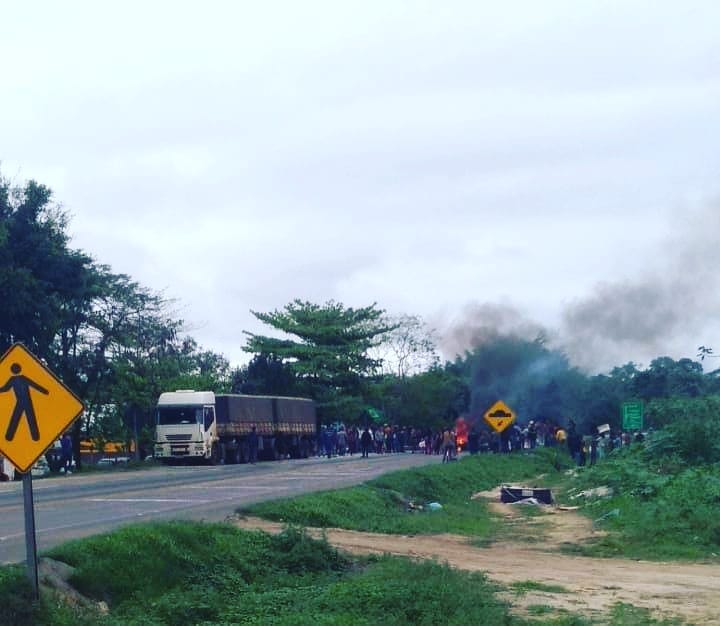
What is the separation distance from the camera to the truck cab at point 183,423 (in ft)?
170

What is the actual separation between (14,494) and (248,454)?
2811 centimetres

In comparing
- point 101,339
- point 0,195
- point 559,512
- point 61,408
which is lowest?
point 559,512

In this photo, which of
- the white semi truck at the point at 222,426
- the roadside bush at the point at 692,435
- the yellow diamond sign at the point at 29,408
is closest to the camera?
the yellow diamond sign at the point at 29,408

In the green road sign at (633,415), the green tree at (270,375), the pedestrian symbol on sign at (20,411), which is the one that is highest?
the green tree at (270,375)

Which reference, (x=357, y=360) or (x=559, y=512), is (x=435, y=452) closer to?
(x=357, y=360)

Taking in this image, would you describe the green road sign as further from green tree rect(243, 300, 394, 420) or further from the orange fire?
green tree rect(243, 300, 394, 420)

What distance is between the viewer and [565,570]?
54.7 feet

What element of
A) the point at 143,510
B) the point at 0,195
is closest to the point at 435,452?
the point at 0,195

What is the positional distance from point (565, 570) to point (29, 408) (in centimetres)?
868

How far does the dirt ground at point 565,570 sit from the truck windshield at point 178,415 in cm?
2874

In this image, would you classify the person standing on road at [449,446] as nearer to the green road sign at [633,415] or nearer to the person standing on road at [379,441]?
the green road sign at [633,415]

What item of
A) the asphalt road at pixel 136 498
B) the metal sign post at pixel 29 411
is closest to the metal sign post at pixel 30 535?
the metal sign post at pixel 29 411

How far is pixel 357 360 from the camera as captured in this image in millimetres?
85000

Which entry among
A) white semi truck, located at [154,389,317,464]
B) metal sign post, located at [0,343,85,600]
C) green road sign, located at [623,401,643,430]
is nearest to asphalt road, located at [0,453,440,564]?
metal sign post, located at [0,343,85,600]
